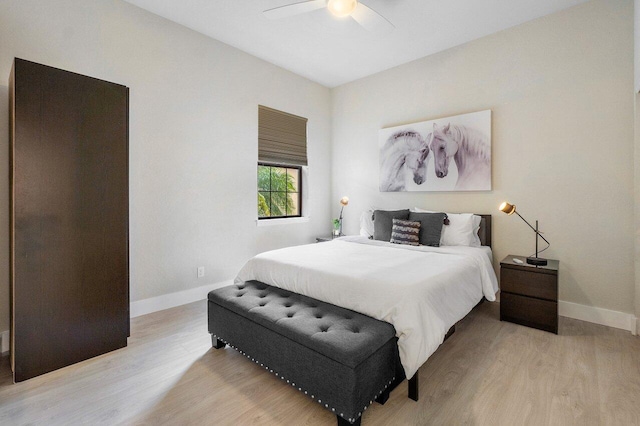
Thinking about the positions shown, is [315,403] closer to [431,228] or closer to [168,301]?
[168,301]

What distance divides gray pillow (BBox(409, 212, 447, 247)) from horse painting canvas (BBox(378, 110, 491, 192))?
1.65 ft

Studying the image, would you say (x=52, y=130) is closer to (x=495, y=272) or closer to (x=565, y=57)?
(x=495, y=272)

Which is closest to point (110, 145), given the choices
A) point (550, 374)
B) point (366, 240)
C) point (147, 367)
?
point (147, 367)

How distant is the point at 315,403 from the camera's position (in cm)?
172

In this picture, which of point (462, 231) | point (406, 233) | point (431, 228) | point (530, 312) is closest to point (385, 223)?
point (406, 233)

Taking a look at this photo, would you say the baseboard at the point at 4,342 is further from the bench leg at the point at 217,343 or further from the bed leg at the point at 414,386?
the bed leg at the point at 414,386

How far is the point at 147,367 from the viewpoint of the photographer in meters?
2.06

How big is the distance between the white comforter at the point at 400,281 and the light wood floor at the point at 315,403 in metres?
0.33

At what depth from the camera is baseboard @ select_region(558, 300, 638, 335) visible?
2611 millimetres

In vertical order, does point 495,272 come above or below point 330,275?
below

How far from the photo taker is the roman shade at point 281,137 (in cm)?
398

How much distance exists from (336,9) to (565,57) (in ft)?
7.54

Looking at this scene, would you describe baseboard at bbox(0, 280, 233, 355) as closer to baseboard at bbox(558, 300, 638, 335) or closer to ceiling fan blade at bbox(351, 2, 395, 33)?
ceiling fan blade at bbox(351, 2, 395, 33)

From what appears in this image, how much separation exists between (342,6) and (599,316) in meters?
3.44
